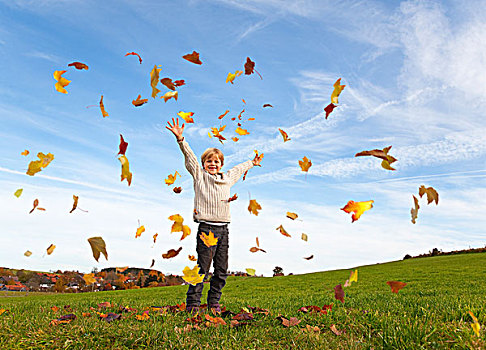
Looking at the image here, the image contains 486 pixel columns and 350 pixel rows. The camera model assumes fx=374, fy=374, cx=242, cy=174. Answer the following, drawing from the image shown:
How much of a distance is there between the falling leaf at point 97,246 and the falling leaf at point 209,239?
171 cm

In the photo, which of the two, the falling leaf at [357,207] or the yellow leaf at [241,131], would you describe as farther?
the yellow leaf at [241,131]

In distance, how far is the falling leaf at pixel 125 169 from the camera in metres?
4.05

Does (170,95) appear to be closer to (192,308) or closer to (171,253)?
(171,253)

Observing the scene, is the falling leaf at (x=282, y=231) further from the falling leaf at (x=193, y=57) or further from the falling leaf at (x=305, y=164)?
the falling leaf at (x=193, y=57)

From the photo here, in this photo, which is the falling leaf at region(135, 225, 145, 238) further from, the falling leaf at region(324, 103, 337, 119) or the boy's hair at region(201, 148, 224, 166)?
the falling leaf at region(324, 103, 337, 119)

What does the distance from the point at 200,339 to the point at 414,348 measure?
1884mm

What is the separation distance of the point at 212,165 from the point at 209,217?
886 mm

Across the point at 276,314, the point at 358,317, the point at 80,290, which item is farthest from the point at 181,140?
the point at 80,290

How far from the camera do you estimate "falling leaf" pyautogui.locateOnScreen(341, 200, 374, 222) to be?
3375 mm

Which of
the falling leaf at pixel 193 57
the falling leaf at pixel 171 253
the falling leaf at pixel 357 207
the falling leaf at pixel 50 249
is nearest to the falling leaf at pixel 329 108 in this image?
the falling leaf at pixel 357 207

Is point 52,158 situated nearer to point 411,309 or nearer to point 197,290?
point 197,290

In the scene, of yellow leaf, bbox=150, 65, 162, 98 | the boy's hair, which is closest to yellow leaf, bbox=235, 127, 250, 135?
the boy's hair

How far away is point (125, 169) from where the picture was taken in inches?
162

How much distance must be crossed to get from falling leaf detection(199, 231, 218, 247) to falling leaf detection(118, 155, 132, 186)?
1.59 m
